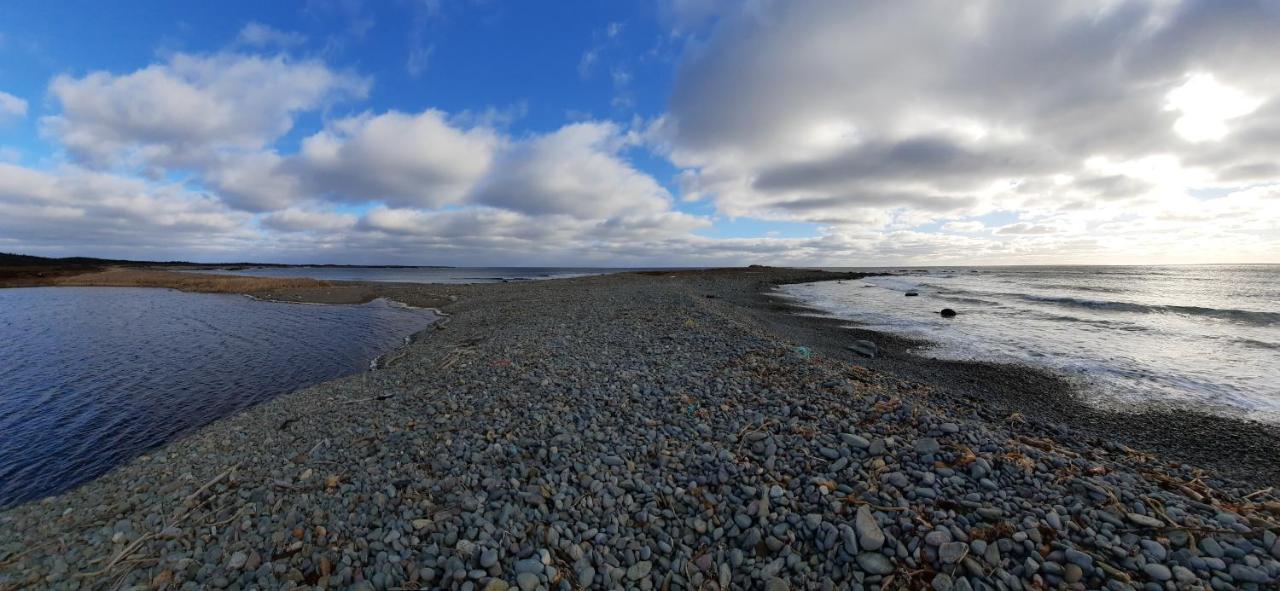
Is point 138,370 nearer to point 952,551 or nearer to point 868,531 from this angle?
point 868,531

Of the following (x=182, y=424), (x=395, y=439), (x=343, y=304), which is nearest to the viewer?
(x=395, y=439)

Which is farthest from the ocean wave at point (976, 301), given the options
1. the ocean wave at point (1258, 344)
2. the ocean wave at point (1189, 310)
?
the ocean wave at point (1258, 344)

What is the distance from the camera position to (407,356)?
15680 mm

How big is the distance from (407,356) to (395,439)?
9063mm

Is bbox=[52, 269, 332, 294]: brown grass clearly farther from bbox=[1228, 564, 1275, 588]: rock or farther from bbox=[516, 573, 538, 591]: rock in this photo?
bbox=[1228, 564, 1275, 588]: rock

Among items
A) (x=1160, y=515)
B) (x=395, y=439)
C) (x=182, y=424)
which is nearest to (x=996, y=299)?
(x=1160, y=515)

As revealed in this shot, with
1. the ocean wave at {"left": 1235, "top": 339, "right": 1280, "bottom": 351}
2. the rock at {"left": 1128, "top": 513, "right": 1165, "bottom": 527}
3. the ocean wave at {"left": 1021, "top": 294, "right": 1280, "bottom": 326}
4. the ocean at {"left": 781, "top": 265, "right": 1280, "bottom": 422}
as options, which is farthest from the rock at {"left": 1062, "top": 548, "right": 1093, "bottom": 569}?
the ocean wave at {"left": 1021, "top": 294, "right": 1280, "bottom": 326}

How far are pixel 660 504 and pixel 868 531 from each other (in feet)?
7.05

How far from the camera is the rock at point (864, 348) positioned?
53.2 ft

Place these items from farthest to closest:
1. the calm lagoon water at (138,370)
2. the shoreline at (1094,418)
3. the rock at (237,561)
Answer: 1. the calm lagoon water at (138,370)
2. the shoreline at (1094,418)
3. the rock at (237,561)

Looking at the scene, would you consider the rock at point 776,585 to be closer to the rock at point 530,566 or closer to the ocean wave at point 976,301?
the rock at point 530,566

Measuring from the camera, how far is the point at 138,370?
1487 cm

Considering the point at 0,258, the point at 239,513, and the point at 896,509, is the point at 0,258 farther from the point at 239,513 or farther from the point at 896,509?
the point at 896,509

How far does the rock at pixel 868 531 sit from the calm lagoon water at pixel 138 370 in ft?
41.3
